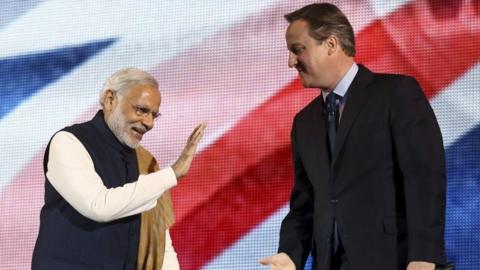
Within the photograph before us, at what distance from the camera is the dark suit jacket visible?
2064 millimetres

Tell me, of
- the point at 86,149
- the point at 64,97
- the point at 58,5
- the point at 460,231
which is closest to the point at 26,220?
the point at 64,97

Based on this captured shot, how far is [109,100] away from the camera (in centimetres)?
249

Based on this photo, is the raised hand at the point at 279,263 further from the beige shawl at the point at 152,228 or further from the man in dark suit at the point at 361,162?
the beige shawl at the point at 152,228

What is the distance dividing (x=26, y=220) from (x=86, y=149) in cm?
113

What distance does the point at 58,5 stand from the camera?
11.5ft

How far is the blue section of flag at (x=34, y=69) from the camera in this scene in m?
3.45

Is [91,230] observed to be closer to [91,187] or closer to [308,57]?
[91,187]

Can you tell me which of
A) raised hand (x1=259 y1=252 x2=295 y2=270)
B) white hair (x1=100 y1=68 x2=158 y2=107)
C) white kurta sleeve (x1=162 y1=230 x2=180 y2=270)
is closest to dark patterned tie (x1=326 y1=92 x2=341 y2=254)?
raised hand (x1=259 y1=252 x2=295 y2=270)

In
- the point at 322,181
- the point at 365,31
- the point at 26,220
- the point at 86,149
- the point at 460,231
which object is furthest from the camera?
the point at 26,220

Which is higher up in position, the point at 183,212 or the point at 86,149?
the point at 86,149

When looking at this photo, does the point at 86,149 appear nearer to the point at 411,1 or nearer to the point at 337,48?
the point at 337,48

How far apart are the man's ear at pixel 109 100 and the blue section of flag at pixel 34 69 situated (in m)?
0.96

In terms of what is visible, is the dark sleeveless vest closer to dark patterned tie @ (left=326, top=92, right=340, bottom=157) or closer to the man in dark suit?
the man in dark suit

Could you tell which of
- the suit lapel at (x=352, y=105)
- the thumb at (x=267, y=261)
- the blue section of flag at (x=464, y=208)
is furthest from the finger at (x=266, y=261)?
the blue section of flag at (x=464, y=208)
